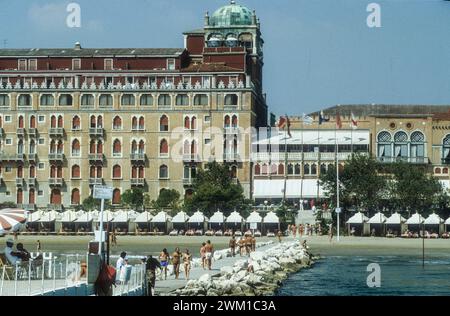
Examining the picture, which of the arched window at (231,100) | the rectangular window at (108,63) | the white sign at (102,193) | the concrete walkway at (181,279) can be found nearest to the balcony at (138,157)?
the arched window at (231,100)

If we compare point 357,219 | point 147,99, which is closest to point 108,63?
point 147,99

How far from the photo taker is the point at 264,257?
43.1 m

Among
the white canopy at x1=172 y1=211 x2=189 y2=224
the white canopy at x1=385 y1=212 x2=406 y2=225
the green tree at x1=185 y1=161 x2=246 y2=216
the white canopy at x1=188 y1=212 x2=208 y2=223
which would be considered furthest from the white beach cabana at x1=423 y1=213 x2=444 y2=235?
the white canopy at x1=172 y1=211 x2=189 y2=224

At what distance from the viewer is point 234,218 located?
69.0 meters

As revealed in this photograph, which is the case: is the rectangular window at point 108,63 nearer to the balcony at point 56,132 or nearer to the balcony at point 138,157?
the balcony at point 138,157

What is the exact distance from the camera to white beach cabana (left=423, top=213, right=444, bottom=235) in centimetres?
6831

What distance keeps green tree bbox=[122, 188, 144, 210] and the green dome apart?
29.8 m

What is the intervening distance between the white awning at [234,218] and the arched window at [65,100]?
12.8 metres

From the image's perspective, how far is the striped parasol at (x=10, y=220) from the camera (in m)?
25.8

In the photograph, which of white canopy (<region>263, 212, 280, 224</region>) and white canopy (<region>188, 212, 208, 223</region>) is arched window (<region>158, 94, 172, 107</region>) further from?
white canopy (<region>263, 212, 280, 224</region>)

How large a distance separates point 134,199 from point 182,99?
31.8 ft

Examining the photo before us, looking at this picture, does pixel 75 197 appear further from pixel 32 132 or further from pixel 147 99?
pixel 32 132
